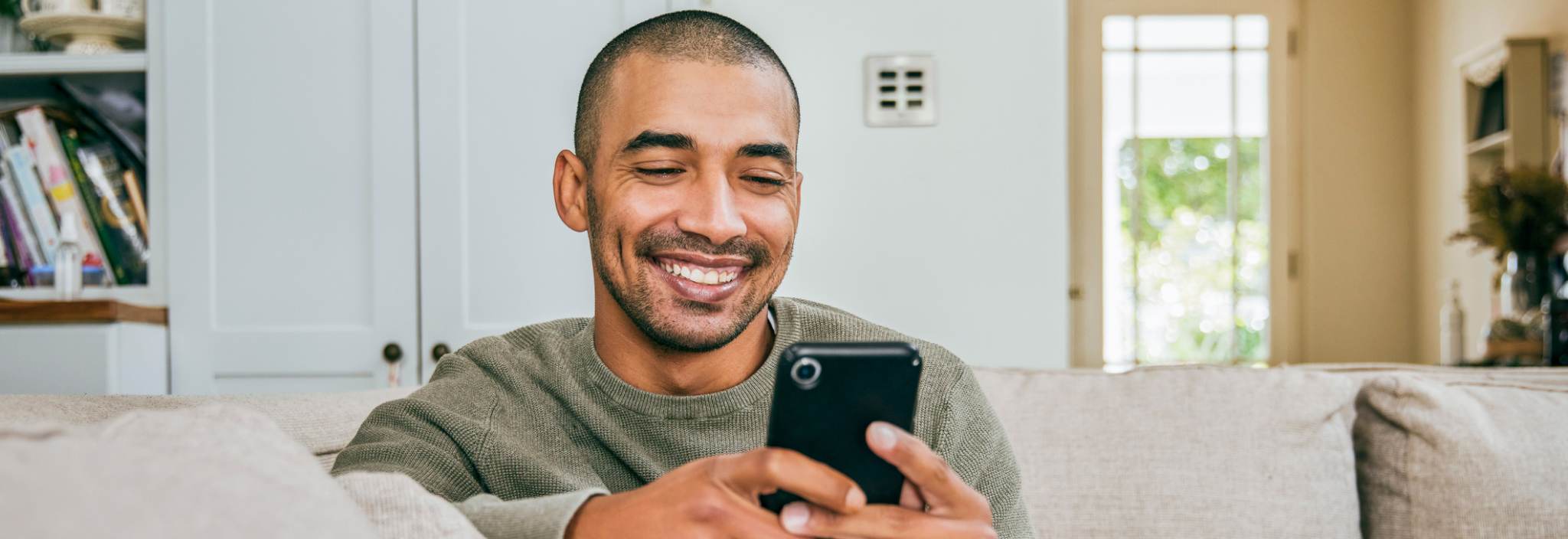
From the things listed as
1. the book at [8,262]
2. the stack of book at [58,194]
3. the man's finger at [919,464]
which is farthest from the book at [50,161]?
the man's finger at [919,464]

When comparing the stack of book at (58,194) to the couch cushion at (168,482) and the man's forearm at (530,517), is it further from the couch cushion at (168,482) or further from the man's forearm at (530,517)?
the couch cushion at (168,482)

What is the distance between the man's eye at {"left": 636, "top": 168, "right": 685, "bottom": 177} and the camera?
107 centimetres

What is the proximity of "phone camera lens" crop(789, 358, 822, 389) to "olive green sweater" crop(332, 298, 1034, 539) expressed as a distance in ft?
1.20

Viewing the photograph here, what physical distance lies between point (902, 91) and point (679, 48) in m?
1.45

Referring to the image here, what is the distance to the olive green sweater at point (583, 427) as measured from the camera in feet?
3.34

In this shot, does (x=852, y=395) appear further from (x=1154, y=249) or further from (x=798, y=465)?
(x=1154, y=249)

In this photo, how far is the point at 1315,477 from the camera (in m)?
1.38

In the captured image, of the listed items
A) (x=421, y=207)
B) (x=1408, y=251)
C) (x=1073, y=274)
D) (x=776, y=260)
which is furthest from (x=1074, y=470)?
(x=1408, y=251)

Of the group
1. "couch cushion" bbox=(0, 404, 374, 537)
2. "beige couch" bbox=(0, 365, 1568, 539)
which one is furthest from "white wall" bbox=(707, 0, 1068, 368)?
"couch cushion" bbox=(0, 404, 374, 537)

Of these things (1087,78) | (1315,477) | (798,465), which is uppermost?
(1087,78)

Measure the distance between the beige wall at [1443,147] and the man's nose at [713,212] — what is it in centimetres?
462

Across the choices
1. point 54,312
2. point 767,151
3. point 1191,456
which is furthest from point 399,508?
point 54,312

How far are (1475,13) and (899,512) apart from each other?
533 centimetres

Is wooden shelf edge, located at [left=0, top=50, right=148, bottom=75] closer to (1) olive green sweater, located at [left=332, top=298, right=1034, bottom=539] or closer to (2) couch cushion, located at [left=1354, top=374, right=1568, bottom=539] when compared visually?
(1) olive green sweater, located at [left=332, top=298, right=1034, bottom=539]
